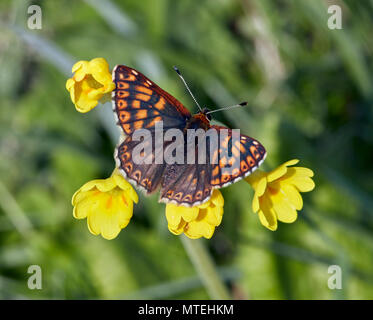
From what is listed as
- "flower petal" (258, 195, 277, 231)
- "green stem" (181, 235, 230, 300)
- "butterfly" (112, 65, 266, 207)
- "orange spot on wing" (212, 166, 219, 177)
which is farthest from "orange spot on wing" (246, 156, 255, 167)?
"green stem" (181, 235, 230, 300)

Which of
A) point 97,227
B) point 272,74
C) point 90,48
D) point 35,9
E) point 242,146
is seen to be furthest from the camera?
point 272,74

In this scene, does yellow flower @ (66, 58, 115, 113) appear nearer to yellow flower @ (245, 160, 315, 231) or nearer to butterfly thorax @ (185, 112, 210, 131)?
butterfly thorax @ (185, 112, 210, 131)

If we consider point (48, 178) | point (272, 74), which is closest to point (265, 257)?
point (272, 74)

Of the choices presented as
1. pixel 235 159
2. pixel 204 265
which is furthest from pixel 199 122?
pixel 204 265

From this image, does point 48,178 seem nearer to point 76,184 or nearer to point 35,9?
point 76,184

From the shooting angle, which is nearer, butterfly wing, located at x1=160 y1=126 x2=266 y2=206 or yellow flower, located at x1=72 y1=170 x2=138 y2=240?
butterfly wing, located at x1=160 y1=126 x2=266 y2=206
